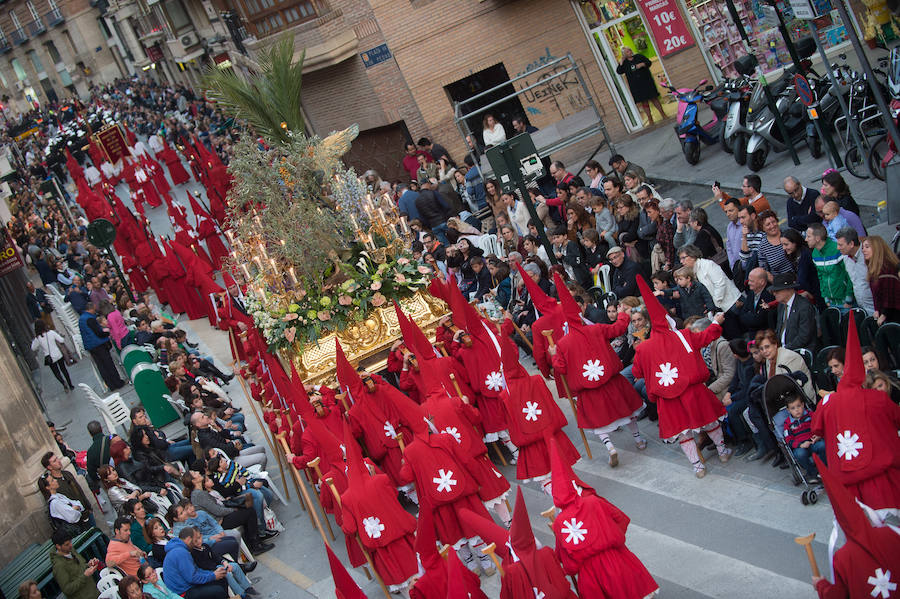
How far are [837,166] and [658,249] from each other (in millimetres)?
3456

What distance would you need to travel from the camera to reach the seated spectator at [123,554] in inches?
442

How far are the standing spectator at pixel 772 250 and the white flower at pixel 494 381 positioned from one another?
3.03m

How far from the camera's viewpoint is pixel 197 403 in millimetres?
14969

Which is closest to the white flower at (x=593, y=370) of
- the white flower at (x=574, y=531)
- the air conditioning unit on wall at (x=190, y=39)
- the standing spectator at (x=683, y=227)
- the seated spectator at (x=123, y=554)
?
the standing spectator at (x=683, y=227)

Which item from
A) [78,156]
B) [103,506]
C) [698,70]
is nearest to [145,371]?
[103,506]

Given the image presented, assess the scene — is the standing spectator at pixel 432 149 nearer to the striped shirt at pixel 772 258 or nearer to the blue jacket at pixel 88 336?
the blue jacket at pixel 88 336

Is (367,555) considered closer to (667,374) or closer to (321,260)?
(667,374)

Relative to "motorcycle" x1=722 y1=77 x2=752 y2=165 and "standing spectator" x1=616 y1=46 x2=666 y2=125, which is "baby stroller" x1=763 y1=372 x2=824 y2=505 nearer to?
"motorcycle" x1=722 y1=77 x2=752 y2=165

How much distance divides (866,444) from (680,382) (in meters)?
2.38

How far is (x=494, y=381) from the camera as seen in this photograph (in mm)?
12055

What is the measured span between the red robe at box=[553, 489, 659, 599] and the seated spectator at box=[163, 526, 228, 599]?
4.51m

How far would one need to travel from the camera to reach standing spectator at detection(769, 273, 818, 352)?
985 cm

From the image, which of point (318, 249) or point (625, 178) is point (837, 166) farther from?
point (318, 249)

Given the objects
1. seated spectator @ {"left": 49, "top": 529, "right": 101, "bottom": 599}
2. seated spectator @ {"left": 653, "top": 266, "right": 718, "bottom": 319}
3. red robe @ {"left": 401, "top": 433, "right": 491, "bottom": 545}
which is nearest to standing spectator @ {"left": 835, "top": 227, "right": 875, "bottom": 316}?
seated spectator @ {"left": 653, "top": 266, "right": 718, "bottom": 319}
